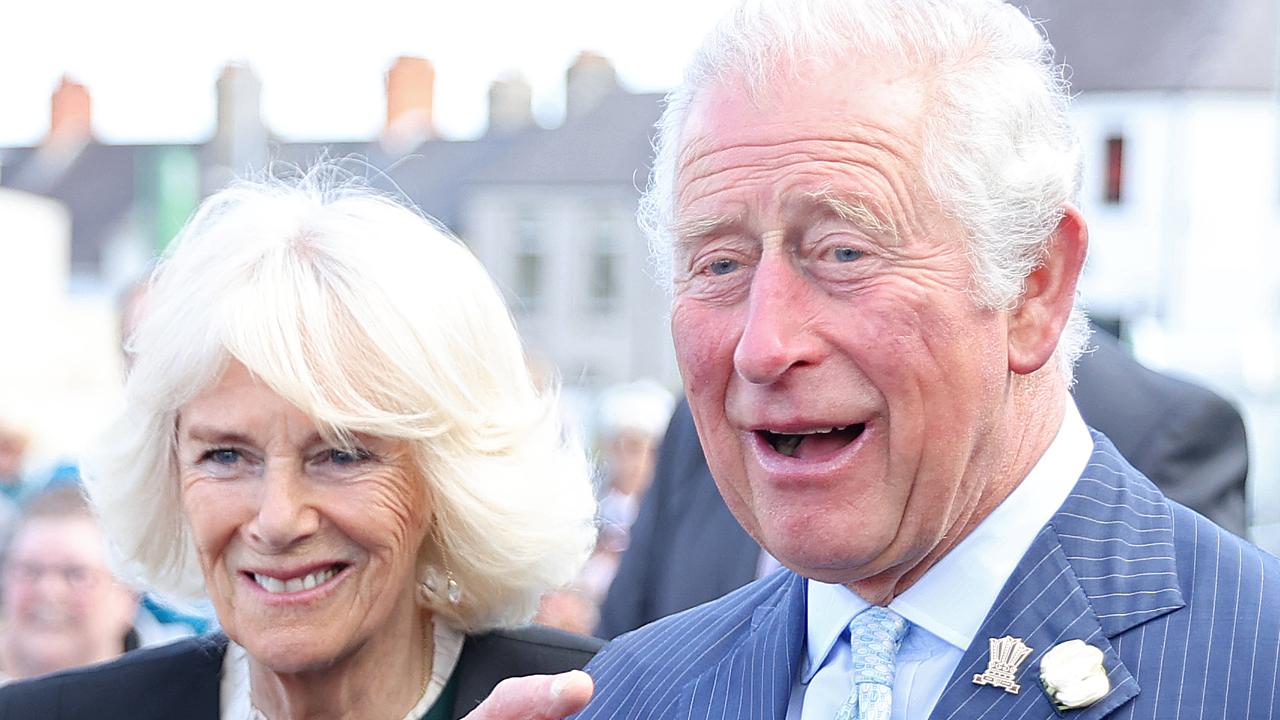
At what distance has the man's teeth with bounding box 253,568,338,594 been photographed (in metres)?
3.09

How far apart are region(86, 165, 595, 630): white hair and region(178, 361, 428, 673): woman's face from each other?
6 centimetres

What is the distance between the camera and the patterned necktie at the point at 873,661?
2.05 metres

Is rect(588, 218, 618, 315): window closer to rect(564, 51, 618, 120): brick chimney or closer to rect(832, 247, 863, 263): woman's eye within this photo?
rect(564, 51, 618, 120): brick chimney

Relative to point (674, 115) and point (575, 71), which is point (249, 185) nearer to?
point (674, 115)

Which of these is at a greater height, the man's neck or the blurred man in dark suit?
the man's neck

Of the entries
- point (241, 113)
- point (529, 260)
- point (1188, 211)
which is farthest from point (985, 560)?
point (529, 260)

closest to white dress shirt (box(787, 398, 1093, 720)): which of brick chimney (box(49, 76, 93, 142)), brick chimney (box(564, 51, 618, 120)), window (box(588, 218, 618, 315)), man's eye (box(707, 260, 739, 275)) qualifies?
man's eye (box(707, 260, 739, 275))

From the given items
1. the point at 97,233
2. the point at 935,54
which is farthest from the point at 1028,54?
the point at 97,233

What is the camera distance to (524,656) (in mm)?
3348

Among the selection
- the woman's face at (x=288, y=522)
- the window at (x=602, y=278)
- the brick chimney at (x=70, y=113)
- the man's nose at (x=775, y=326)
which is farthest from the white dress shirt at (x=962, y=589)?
the brick chimney at (x=70, y=113)

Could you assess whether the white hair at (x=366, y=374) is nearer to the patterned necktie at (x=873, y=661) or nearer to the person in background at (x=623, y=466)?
the patterned necktie at (x=873, y=661)

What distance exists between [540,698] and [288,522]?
116 cm

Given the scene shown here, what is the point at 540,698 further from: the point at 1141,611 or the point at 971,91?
the point at 971,91

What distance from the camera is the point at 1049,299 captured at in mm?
2094
